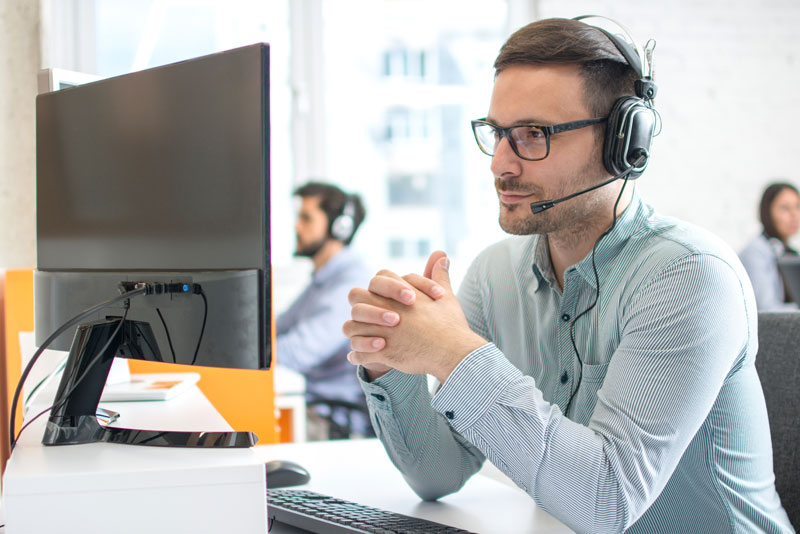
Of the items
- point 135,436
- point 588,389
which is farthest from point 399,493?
point 135,436

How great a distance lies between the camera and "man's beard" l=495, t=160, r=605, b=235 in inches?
41.0

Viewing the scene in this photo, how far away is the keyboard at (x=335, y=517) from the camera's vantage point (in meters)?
0.80

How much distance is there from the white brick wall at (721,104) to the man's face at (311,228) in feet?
5.22

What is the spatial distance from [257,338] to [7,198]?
53.7 inches

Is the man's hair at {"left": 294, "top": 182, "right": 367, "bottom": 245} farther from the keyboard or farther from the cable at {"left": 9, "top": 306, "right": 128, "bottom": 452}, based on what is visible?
→ the cable at {"left": 9, "top": 306, "right": 128, "bottom": 452}

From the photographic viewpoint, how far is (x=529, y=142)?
3.42 feet

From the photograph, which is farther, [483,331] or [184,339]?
[483,331]

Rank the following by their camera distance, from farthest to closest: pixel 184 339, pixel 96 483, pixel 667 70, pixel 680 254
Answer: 1. pixel 667 70
2. pixel 680 254
3. pixel 184 339
4. pixel 96 483

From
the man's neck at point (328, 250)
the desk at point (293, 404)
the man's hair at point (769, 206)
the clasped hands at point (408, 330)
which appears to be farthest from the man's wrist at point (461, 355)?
the man's hair at point (769, 206)

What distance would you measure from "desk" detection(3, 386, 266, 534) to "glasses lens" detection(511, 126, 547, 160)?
60 centimetres

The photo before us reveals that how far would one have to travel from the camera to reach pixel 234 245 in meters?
0.68

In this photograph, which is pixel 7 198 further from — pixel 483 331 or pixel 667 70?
pixel 667 70

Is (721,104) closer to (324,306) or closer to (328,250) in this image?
(328,250)

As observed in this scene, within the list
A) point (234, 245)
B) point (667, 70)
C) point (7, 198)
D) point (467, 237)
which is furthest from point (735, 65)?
point (234, 245)
